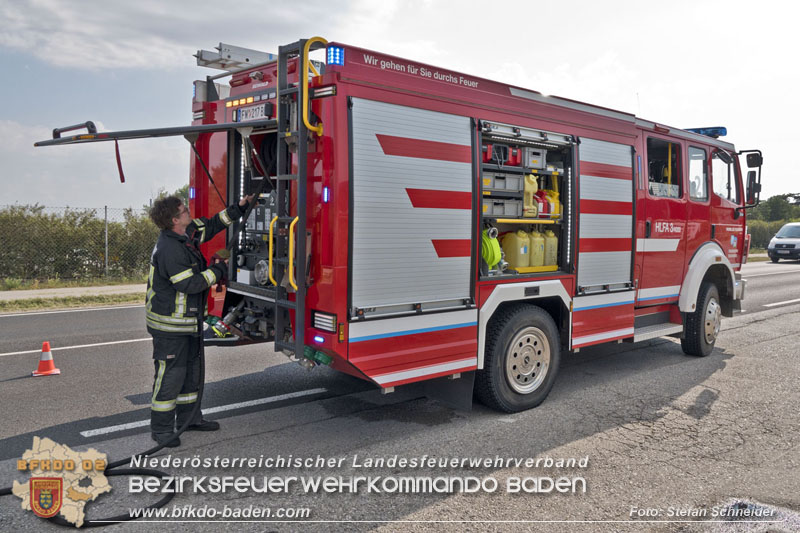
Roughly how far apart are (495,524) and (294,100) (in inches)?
127

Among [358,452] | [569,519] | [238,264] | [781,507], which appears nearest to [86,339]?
[238,264]

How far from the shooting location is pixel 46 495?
371cm

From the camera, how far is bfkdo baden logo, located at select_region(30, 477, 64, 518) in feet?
11.8

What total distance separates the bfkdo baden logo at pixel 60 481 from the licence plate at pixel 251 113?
277 cm

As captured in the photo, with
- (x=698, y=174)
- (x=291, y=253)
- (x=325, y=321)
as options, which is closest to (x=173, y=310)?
(x=291, y=253)

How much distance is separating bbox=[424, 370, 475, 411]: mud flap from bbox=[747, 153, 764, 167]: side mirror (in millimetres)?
5535

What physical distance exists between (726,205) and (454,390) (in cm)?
526

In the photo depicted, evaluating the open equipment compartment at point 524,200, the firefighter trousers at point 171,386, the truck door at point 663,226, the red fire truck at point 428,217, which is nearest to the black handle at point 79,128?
the red fire truck at point 428,217

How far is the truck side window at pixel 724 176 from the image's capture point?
26.7ft

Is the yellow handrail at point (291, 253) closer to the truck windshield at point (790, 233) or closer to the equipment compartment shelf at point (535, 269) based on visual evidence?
the equipment compartment shelf at point (535, 269)

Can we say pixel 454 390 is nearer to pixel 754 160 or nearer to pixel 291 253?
pixel 291 253

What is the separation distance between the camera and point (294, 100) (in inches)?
183

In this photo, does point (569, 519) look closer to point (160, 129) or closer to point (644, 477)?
point (644, 477)

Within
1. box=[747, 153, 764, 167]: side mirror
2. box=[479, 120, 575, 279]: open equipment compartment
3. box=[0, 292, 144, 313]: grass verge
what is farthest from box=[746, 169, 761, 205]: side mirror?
box=[0, 292, 144, 313]: grass verge
